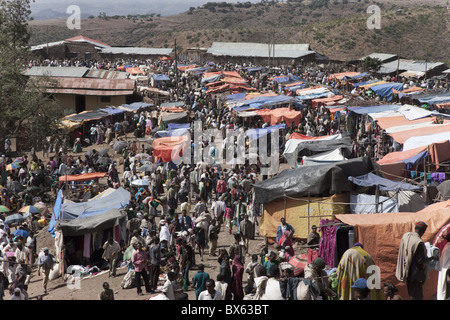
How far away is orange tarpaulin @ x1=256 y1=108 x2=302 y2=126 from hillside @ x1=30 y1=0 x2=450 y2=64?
3824cm

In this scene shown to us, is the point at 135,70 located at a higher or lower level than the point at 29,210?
higher

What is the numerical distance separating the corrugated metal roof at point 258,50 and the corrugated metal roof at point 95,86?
21407mm

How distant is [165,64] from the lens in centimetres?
5300

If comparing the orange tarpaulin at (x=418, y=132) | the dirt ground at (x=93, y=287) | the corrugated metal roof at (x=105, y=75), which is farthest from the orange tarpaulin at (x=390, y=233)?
the corrugated metal roof at (x=105, y=75)

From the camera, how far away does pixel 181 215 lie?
15.6 meters

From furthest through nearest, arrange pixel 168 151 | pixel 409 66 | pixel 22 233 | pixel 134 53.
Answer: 1. pixel 134 53
2. pixel 409 66
3. pixel 168 151
4. pixel 22 233

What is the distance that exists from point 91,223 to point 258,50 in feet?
156

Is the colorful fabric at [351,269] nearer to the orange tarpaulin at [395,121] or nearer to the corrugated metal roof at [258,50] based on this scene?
the orange tarpaulin at [395,121]

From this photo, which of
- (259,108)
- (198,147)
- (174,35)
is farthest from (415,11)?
(198,147)

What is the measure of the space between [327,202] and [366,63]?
36.5 metres

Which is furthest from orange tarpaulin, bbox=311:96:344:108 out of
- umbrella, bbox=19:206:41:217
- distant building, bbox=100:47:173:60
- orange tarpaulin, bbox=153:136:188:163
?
distant building, bbox=100:47:173:60

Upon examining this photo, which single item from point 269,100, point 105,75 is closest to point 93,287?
point 269,100

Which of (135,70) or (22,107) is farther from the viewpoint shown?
(135,70)

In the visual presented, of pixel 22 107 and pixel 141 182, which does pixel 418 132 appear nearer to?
pixel 141 182
